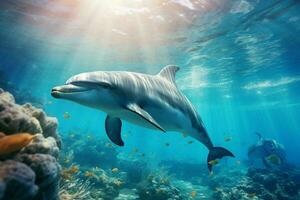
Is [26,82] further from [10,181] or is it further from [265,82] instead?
[10,181]

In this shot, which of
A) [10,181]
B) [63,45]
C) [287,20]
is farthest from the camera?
[63,45]

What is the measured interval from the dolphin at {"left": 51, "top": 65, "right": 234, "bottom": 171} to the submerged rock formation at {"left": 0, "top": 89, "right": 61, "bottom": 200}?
3.70ft

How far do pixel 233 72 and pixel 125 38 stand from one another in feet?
43.4

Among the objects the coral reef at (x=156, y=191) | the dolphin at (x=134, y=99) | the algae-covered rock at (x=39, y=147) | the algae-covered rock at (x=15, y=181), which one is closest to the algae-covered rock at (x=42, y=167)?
the algae-covered rock at (x=39, y=147)

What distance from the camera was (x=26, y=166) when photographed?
3.90 meters

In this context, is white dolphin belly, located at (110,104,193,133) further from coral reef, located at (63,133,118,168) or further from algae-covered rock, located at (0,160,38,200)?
coral reef, located at (63,133,118,168)

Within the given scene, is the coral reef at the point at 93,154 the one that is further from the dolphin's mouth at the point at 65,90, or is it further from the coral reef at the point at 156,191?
the dolphin's mouth at the point at 65,90

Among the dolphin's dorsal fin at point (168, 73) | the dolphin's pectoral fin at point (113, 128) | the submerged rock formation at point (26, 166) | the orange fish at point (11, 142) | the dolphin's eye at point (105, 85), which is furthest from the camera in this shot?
the dolphin's dorsal fin at point (168, 73)

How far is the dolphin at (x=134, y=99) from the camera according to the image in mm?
4625

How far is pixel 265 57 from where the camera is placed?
72.5ft

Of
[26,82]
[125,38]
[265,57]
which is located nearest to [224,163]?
[265,57]

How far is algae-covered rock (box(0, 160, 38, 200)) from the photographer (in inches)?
137

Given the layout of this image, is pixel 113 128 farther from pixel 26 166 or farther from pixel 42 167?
pixel 26 166

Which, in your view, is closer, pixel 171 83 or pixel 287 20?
pixel 171 83
